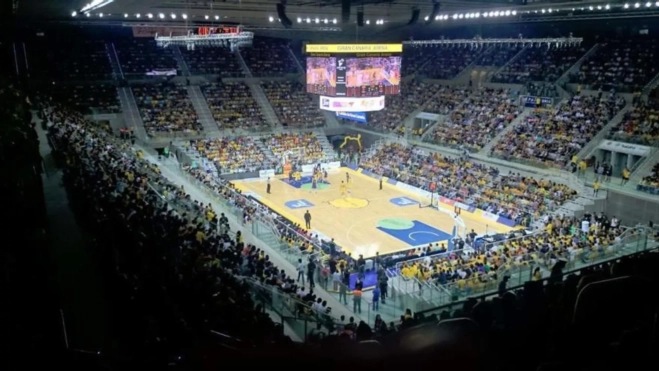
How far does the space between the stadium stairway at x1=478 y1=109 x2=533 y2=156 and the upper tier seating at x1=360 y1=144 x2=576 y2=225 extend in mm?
1380

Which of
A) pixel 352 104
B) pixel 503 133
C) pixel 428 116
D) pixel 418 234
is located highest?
pixel 352 104

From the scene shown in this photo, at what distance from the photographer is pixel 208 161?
1335 inches

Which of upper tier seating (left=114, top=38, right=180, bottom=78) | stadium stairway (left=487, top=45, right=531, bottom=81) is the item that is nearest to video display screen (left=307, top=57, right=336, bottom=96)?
stadium stairway (left=487, top=45, right=531, bottom=81)

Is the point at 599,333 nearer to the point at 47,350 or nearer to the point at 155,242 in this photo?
the point at 47,350

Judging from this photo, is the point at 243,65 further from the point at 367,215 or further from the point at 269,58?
the point at 367,215

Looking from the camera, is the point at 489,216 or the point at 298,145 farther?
the point at 298,145

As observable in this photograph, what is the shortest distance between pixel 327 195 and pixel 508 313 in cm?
2438

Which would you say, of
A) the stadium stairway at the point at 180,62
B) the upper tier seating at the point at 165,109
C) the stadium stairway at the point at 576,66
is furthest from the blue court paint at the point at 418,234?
the stadium stairway at the point at 180,62

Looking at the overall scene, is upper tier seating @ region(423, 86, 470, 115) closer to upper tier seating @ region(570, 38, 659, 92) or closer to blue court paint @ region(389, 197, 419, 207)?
upper tier seating @ region(570, 38, 659, 92)

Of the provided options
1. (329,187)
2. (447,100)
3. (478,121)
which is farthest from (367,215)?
(447,100)

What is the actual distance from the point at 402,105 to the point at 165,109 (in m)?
17.0

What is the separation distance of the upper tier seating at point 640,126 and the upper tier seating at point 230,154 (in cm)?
1997

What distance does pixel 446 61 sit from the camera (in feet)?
139

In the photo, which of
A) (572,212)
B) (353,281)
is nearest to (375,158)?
(572,212)
